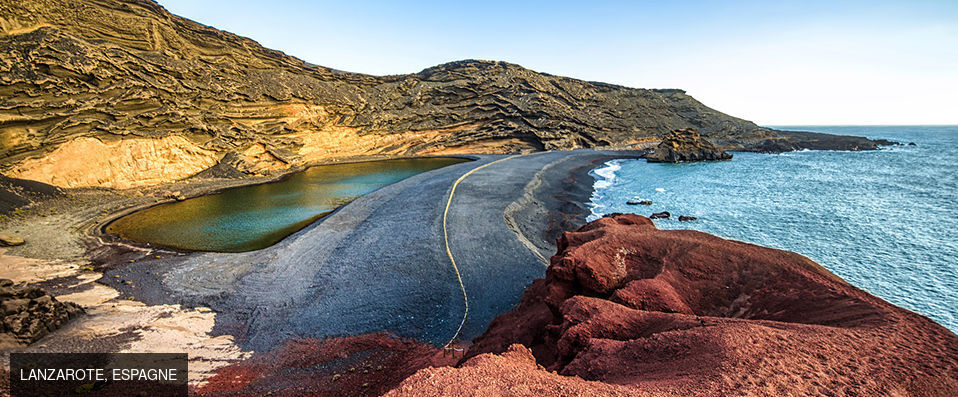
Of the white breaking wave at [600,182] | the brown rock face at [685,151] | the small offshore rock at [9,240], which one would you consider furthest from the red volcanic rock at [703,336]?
the brown rock face at [685,151]

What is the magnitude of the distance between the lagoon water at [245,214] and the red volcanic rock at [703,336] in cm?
1497

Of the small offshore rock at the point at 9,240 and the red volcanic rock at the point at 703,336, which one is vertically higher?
the red volcanic rock at the point at 703,336

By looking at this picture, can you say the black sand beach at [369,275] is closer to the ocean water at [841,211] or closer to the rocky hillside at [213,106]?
the ocean water at [841,211]

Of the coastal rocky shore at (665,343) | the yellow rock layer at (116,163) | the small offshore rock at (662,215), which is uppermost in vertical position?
the yellow rock layer at (116,163)

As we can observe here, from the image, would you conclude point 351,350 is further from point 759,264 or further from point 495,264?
point 759,264

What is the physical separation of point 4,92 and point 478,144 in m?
42.1

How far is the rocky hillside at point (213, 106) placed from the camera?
68.3 ft

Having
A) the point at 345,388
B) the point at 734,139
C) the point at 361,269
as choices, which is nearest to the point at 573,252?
the point at 345,388

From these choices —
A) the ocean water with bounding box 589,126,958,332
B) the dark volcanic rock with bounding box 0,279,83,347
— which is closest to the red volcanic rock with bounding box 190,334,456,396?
the dark volcanic rock with bounding box 0,279,83,347

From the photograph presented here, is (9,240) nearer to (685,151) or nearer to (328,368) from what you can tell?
(328,368)

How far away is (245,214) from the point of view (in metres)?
20.8

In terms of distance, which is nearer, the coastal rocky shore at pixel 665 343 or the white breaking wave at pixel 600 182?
the coastal rocky shore at pixel 665 343

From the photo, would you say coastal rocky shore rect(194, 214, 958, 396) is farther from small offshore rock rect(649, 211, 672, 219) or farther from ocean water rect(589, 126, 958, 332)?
small offshore rock rect(649, 211, 672, 219)

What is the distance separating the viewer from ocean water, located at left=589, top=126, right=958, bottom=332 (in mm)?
11164
